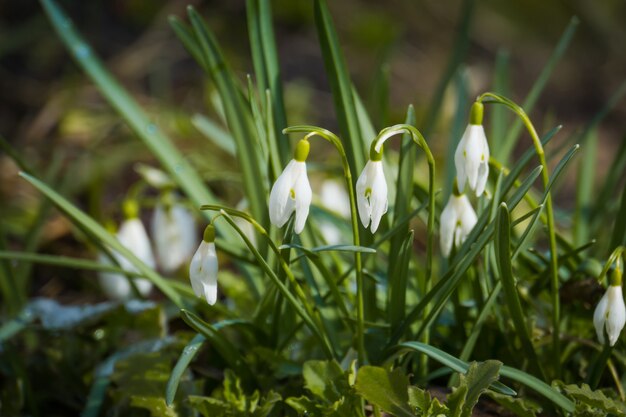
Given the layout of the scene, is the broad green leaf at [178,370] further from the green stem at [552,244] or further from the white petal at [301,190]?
the green stem at [552,244]

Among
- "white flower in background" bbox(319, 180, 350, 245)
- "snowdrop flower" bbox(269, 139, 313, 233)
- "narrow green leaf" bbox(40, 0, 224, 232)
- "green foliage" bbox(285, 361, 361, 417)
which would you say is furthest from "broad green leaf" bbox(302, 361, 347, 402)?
"white flower in background" bbox(319, 180, 350, 245)

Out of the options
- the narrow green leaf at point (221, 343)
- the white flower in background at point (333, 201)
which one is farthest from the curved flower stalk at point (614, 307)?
the white flower in background at point (333, 201)

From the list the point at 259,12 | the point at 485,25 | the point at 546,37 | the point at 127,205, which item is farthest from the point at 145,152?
the point at 546,37

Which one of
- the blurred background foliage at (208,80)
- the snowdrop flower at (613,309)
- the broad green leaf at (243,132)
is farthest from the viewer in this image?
the blurred background foliage at (208,80)

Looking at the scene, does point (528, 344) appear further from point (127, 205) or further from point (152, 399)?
point (127, 205)

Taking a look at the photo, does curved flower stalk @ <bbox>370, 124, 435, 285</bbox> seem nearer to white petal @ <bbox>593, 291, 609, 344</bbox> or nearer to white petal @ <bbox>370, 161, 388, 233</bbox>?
white petal @ <bbox>370, 161, 388, 233</bbox>
